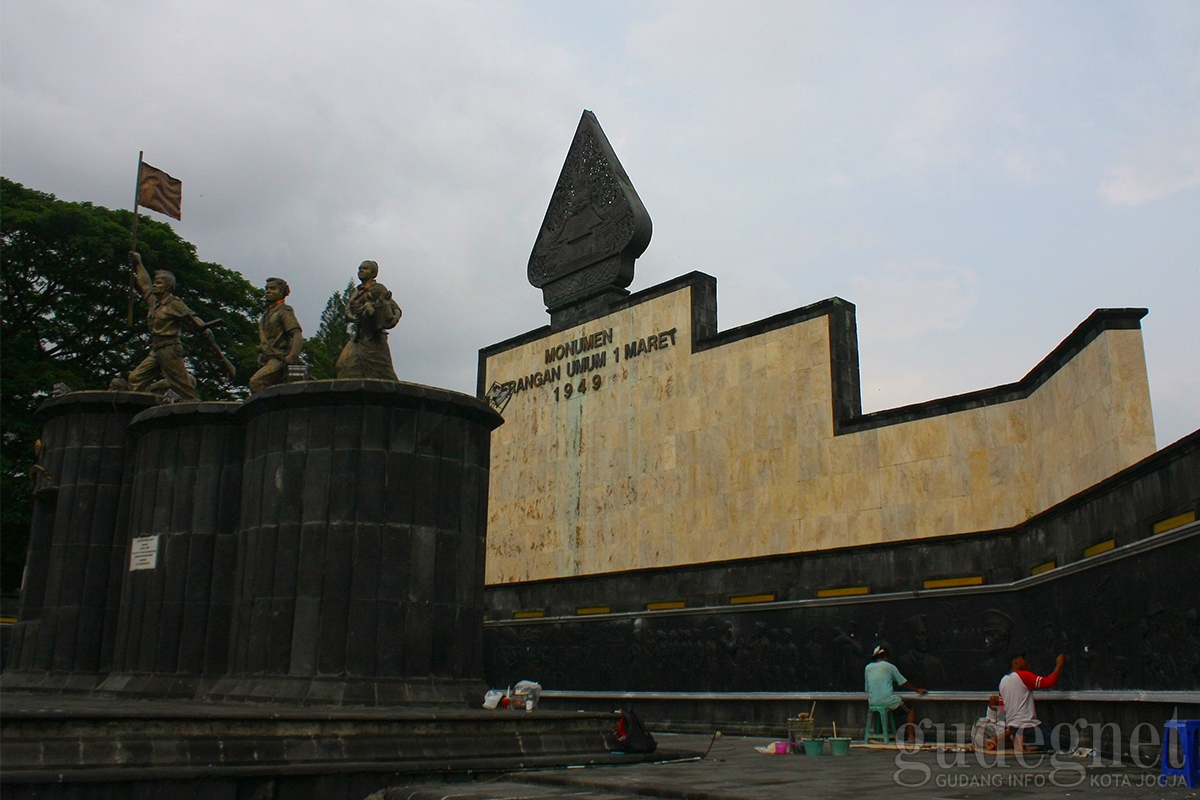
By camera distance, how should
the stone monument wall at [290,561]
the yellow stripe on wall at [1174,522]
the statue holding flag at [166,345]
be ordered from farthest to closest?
the statue holding flag at [166,345] → the stone monument wall at [290,561] → the yellow stripe on wall at [1174,522]

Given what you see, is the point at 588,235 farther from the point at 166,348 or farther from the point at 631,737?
the point at 631,737

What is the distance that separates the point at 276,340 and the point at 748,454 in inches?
420

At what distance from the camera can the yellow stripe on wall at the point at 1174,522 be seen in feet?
33.1

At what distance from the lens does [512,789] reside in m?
9.29

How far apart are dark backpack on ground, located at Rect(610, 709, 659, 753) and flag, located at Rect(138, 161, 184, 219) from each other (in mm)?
15555

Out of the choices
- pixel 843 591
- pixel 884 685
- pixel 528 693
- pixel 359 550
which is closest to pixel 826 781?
pixel 528 693

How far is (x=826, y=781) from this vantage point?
31.3 ft

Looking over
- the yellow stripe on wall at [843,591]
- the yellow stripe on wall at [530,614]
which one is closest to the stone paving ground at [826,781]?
the yellow stripe on wall at [843,591]

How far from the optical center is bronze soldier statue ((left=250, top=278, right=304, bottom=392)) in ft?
51.6

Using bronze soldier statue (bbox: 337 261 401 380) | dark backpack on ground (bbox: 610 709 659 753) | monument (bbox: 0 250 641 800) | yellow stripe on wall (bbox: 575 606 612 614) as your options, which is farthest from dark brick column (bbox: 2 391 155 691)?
yellow stripe on wall (bbox: 575 606 612 614)

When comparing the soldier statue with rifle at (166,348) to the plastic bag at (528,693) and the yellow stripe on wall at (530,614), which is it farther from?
the yellow stripe on wall at (530,614)

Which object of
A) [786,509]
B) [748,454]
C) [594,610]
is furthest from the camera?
[594,610]

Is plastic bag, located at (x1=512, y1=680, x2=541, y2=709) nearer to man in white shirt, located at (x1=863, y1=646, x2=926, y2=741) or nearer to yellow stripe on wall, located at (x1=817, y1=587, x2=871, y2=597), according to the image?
man in white shirt, located at (x1=863, y1=646, x2=926, y2=741)

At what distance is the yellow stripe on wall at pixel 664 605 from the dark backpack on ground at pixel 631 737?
338 inches
